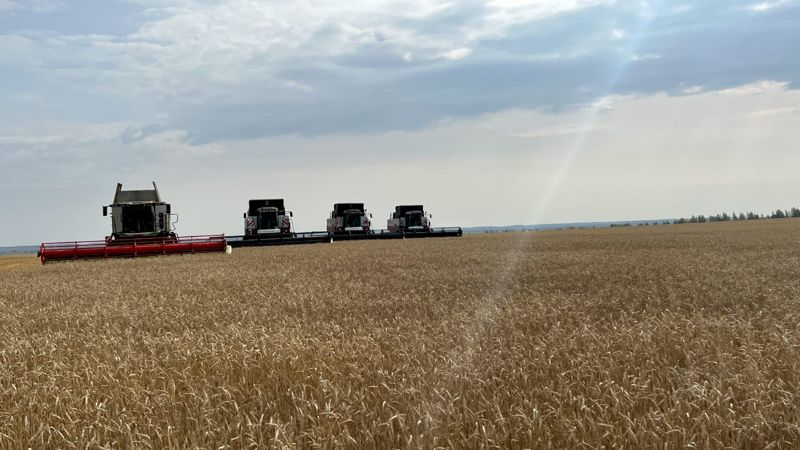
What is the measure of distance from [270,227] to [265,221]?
64 cm

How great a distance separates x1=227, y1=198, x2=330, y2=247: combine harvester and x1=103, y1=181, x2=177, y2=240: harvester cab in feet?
42.0

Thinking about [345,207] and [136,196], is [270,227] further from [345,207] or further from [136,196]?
[136,196]

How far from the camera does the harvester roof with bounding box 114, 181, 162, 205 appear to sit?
3428cm

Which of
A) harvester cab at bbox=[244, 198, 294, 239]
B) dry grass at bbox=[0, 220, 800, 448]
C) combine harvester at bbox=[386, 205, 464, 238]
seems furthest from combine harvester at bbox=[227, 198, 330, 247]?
dry grass at bbox=[0, 220, 800, 448]

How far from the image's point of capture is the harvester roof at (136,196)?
3428cm

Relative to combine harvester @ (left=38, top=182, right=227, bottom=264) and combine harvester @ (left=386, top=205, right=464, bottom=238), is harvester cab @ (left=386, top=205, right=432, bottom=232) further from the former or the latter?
combine harvester @ (left=38, top=182, right=227, bottom=264)

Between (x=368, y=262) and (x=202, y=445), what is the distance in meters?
19.1

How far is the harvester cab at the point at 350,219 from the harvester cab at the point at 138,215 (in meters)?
22.5

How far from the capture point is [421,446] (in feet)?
12.1

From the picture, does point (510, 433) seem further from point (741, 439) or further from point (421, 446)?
point (741, 439)

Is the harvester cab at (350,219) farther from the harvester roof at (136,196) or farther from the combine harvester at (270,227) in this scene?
the harvester roof at (136,196)

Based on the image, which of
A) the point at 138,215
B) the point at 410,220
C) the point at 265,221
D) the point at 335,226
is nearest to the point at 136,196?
the point at 138,215

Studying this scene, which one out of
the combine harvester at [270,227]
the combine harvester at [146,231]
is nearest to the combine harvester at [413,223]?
the combine harvester at [270,227]

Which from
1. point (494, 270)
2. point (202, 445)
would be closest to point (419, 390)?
point (202, 445)
